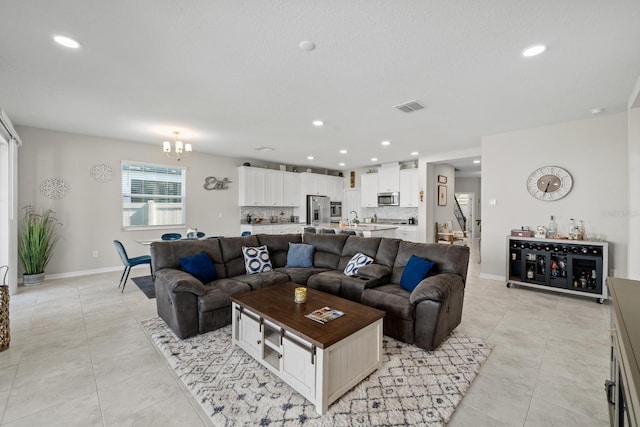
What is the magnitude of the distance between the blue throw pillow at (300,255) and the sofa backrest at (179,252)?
951mm

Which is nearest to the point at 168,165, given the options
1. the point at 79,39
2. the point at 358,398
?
the point at 79,39

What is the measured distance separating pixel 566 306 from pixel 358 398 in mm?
3525

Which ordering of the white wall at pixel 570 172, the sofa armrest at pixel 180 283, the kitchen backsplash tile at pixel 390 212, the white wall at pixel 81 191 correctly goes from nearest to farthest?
the sofa armrest at pixel 180 283 < the white wall at pixel 570 172 < the white wall at pixel 81 191 < the kitchen backsplash tile at pixel 390 212

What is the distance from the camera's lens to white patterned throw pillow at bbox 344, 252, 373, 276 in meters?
3.50

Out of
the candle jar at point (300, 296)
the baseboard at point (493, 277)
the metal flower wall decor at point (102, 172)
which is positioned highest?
the metal flower wall decor at point (102, 172)

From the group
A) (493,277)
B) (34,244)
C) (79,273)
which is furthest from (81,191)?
(493,277)

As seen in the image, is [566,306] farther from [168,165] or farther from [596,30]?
[168,165]

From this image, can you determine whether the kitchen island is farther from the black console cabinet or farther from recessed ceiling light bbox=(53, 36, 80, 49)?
recessed ceiling light bbox=(53, 36, 80, 49)

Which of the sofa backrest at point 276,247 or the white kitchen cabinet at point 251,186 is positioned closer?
the sofa backrest at point 276,247

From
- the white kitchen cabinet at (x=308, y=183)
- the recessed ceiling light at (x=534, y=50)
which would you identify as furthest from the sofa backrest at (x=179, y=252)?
the white kitchen cabinet at (x=308, y=183)

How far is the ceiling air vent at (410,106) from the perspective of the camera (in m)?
3.51

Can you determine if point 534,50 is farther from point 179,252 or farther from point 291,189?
point 291,189

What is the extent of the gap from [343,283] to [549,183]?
383cm

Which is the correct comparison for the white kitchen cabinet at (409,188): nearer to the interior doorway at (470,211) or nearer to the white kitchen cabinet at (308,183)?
the white kitchen cabinet at (308,183)
